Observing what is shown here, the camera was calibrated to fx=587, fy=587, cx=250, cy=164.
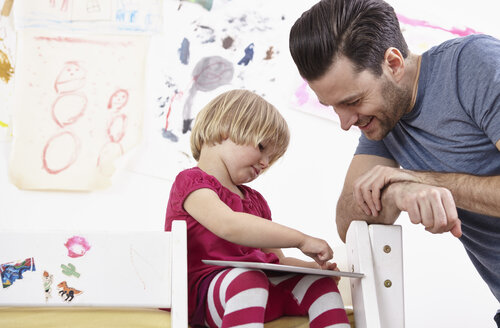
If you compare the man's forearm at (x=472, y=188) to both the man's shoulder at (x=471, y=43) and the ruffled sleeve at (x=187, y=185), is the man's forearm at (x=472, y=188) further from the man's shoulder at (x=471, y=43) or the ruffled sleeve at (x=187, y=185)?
the ruffled sleeve at (x=187, y=185)

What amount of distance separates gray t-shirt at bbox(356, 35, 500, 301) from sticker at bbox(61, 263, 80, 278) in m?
0.71

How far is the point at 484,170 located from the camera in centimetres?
110

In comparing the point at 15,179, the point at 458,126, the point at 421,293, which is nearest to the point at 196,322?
the point at 458,126

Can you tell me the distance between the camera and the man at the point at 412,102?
1022 mm

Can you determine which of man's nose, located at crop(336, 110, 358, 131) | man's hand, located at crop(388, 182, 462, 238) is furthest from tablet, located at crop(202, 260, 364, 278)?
man's nose, located at crop(336, 110, 358, 131)

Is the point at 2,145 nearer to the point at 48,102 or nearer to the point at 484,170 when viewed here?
the point at 48,102

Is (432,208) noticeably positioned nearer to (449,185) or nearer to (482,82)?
(449,185)

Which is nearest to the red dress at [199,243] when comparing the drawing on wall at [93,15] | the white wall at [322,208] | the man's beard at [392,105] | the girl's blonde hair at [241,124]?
the girl's blonde hair at [241,124]

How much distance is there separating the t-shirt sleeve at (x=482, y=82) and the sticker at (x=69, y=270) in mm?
721

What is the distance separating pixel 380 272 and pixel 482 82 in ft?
1.28

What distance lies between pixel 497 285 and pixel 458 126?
38 centimetres

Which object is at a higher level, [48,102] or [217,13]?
[217,13]

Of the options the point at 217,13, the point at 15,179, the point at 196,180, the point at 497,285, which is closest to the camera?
the point at 196,180

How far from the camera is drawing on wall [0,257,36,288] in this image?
2.63 feet
